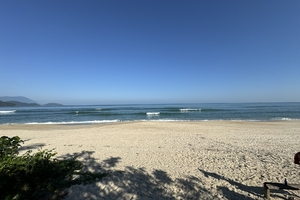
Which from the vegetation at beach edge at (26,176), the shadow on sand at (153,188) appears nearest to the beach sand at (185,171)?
the shadow on sand at (153,188)

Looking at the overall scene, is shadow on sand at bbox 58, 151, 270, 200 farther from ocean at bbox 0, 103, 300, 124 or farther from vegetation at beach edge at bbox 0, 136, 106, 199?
ocean at bbox 0, 103, 300, 124

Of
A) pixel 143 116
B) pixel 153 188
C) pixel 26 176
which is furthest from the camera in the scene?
pixel 143 116

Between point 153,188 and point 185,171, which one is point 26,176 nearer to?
point 153,188

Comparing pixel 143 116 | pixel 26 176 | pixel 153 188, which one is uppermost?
pixel 26 176

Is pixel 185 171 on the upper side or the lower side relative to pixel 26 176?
lower

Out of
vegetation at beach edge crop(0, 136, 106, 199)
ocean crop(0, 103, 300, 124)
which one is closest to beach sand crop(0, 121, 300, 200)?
vegetation at beach edge crop(0, 136, 106, 199)

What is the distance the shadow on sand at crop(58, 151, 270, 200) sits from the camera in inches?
146

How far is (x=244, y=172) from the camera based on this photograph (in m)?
4.90

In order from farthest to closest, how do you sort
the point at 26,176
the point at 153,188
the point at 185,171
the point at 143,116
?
the point at 143,116 → the point at 185,171 → the point at 153,188 → the point at 26,176

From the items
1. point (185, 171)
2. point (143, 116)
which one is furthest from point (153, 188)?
point (143, 116)

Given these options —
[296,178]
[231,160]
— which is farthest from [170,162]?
[296,178]

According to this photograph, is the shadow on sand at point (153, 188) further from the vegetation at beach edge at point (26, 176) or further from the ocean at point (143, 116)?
the ocean at point (143, 116)

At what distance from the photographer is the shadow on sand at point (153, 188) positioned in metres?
3.71

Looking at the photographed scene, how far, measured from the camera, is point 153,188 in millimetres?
4051
